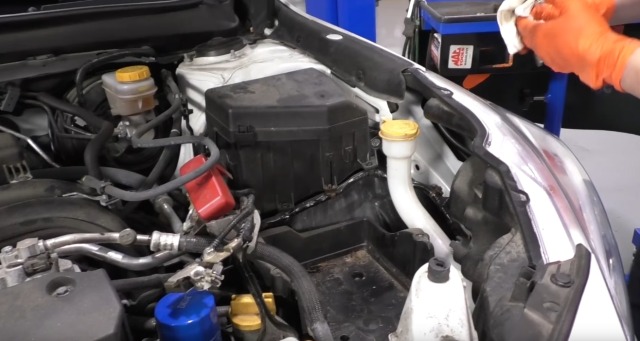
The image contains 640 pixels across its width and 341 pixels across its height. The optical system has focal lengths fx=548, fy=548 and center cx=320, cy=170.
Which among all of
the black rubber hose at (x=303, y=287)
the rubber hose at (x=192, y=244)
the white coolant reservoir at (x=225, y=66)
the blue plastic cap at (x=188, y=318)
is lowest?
the black rubber hose at (x=303, y=287)

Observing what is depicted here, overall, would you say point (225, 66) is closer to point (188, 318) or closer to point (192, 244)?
point (192, 244)

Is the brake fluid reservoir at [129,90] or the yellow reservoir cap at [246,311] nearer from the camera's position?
the yellow reservoir cap at [246,311]

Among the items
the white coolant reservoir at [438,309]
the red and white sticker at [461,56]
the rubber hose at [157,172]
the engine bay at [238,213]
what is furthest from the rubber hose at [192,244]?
the red and white sticker at [461,56]

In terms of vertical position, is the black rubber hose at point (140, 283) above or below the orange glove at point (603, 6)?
below

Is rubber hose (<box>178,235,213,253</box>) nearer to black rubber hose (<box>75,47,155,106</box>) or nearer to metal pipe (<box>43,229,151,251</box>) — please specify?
metal pipe (<box>43,229,151,251</box>)

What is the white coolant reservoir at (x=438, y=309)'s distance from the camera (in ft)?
2.34

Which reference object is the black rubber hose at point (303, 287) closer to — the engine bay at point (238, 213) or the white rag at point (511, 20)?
the engine bay at point (238, 213)

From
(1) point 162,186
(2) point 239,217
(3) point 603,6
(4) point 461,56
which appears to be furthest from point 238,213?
(4) point 461,56

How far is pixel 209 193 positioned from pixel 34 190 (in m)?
0.34

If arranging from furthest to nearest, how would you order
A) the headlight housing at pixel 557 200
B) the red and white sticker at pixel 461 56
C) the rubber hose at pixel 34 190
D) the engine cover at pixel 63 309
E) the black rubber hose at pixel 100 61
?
the red and white sticker at pixel 461 56 → the black rubber hose at pixel 100 61 → the rubber hose at pixel 34 190 → the headlight housing at pixel 557 200 → the engine cover at pixel 63 309

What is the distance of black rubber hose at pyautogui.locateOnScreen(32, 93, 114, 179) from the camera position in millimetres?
1101

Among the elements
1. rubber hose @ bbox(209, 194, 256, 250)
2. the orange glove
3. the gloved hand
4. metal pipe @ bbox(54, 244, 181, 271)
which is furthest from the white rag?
metal pipe @ bbox(54, 244, 181, 271)

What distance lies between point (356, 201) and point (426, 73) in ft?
1.08

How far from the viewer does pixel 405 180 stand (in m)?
1.08
